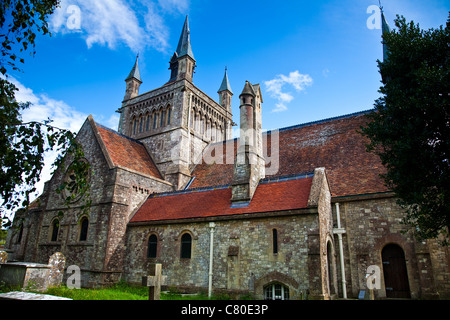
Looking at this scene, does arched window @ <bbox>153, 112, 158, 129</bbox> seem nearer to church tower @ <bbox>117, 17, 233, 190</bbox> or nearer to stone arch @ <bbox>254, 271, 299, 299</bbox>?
church tower @ <bbox>117, 17, 233, 190</bbox>

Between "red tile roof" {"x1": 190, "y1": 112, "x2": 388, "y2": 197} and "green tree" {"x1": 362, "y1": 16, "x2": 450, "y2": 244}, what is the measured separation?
581 cm

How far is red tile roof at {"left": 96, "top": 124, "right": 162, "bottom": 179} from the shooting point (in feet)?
77.6

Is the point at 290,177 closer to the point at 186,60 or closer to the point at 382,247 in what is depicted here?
the point at 382,247

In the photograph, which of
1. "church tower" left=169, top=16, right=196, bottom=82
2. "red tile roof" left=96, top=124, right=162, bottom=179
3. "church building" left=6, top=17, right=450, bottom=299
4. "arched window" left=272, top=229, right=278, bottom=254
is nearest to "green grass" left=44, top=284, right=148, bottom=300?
"church building" left=6, top=17, right=450, bottom=299

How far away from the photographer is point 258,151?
783 inches

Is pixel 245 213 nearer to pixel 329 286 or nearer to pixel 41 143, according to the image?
pixel 329 286

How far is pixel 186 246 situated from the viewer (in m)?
18.0

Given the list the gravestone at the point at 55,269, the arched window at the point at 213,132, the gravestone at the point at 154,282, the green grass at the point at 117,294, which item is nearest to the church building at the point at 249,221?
the green grass at the point at 117,294

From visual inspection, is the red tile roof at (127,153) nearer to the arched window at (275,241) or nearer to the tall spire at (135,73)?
the tall spire at (135,73)

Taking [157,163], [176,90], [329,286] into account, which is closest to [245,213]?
[329,286]

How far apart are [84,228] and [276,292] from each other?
45.8 feet

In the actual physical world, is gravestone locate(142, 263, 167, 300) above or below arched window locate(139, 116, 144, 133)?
below

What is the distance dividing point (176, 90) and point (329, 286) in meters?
22.6

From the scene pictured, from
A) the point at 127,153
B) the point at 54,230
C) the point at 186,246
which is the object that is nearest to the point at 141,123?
the point at 127,153
